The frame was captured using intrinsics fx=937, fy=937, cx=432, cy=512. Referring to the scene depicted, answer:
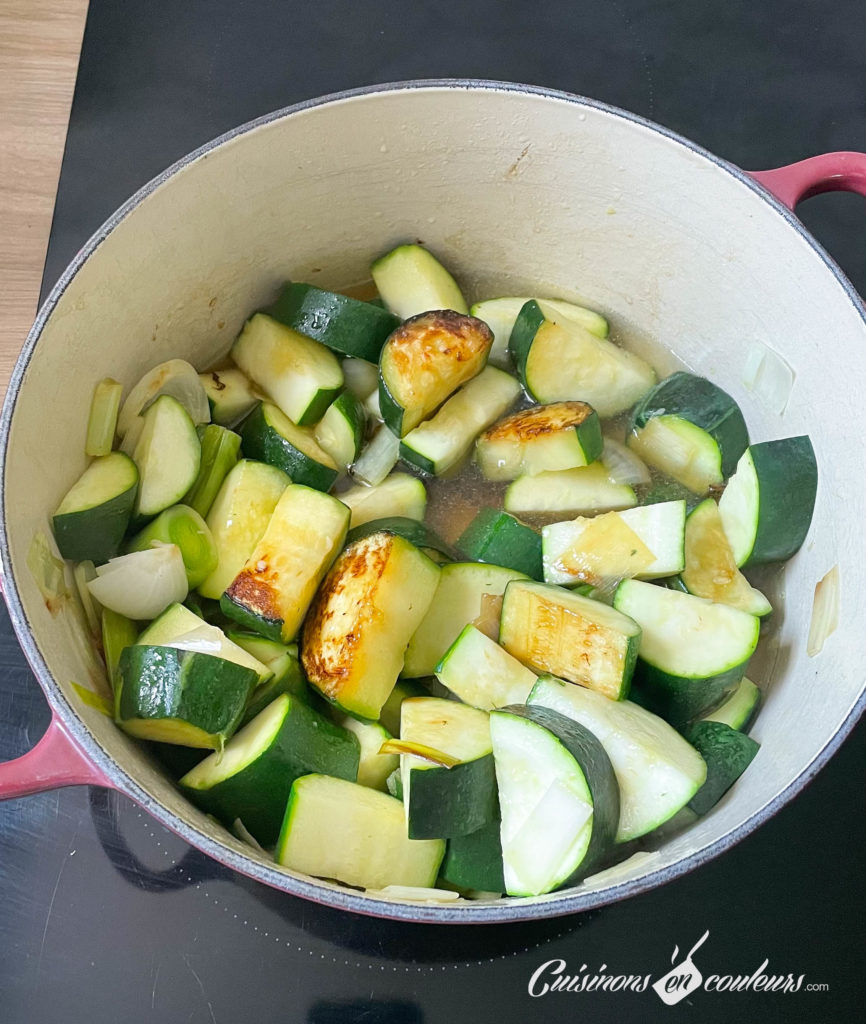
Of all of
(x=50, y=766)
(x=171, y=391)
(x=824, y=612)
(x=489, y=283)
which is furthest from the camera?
(x=489, y=283)

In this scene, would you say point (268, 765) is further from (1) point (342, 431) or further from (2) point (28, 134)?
(2) point (28, 134)

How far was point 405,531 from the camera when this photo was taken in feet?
4.03

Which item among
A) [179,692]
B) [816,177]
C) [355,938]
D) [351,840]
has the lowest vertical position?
[355,938]

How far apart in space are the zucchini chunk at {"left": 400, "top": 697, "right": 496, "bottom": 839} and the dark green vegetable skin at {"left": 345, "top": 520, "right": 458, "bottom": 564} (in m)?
0.21

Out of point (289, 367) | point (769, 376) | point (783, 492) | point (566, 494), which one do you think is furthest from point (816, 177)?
point (289, 367)

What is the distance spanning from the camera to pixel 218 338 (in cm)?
144

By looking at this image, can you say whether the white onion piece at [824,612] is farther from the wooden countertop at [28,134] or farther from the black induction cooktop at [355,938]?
the wooden countertop at [28,134]

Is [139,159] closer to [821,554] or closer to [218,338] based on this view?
[218,338]

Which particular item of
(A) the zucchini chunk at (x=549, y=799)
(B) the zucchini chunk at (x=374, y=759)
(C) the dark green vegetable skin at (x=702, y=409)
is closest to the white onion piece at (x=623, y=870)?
(A) the zucchini chunk at (x=549, y=799)

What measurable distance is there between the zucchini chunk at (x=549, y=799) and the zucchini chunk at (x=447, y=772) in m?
0.02

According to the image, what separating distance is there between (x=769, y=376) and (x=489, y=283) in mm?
477

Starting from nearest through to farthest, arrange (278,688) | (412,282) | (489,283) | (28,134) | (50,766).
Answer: (50,766) → (278,688) → (412,282) → (489,283) → (28,134)

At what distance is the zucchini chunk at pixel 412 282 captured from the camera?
1.44 meters

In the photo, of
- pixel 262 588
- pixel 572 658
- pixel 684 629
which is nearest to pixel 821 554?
pixel 684 629
